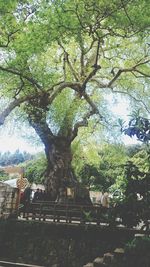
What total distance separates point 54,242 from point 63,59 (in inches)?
451

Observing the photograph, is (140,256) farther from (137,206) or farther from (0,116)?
(0,116)

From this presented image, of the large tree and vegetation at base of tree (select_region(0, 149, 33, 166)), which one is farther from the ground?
vegetation at base of tree (select_region(0, 149, 33, 166))

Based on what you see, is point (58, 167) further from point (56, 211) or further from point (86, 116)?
point (56, 211)

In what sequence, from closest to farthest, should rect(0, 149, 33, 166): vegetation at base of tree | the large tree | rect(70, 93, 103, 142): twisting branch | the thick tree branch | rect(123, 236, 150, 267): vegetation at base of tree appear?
rect(123, 236, 150, 267): vegetation at base of tree, the large tree, the thick tree branch, rect(70, 93, 103, 142): twisting branch, rect(0, 149, 33, 166): vegetation at base of tree

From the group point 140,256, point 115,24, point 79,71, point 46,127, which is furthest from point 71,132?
point 140,256

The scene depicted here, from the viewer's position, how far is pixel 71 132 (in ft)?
81.3

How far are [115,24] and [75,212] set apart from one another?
8.88 metres

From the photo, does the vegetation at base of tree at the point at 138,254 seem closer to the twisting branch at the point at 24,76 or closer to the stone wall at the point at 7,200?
the stone wall at the point at 7,200

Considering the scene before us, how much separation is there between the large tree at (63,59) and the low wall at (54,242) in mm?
5168

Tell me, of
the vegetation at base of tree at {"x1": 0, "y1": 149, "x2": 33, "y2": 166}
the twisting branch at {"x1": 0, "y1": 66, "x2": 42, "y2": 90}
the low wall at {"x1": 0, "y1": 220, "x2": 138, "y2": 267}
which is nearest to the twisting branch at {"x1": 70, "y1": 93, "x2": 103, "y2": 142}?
the twisting branch at {"x1": 0, "y1": 66, "x2": 42, "y2": 90}

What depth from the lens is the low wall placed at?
16.0 m

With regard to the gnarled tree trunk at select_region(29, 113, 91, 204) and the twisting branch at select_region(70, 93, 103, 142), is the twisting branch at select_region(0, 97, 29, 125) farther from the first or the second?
the twisting branch at select_region(70, 93, 103, 142)

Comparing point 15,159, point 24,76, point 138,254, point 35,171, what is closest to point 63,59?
point 24,76

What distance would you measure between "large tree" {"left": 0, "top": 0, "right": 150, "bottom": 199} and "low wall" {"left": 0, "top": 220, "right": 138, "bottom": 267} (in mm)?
5168
